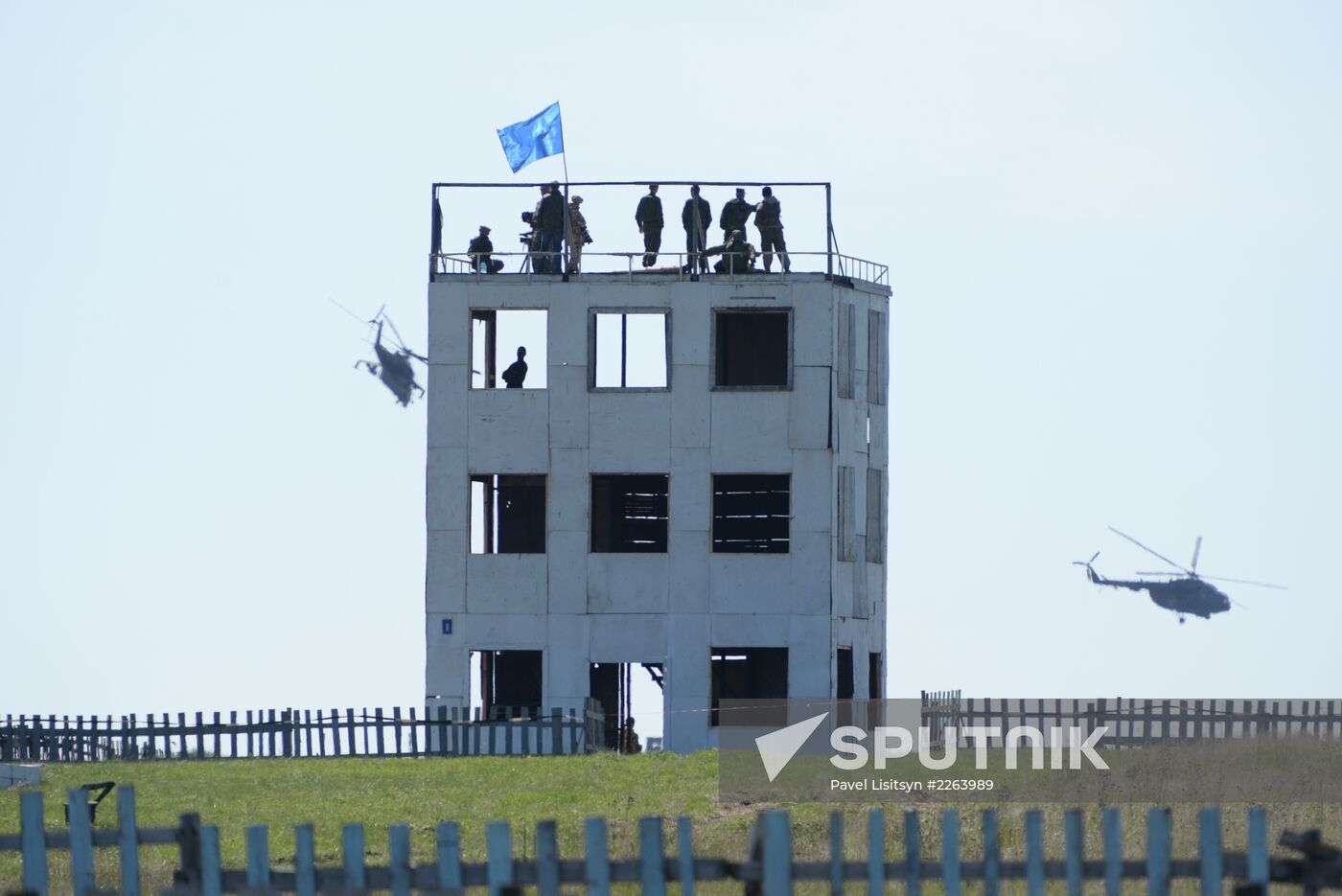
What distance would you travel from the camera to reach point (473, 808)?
24.5 meters

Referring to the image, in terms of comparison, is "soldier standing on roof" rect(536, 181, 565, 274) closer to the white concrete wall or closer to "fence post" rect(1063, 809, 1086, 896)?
the white concrete wall

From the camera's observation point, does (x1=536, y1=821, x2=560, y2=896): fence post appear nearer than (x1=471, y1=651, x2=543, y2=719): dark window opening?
Yes

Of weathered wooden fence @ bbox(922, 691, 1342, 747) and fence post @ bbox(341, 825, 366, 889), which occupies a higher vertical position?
fence post @ bbox(341, 825, 366, 889)

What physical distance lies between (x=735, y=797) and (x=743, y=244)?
18543 millimetres

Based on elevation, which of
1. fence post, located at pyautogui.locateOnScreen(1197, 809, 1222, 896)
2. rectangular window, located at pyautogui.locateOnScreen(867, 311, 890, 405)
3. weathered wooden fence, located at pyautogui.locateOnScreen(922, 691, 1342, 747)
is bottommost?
weathered wooden fence, located at pyautogui.locateOnScreen(922, 691, 1342, 747)

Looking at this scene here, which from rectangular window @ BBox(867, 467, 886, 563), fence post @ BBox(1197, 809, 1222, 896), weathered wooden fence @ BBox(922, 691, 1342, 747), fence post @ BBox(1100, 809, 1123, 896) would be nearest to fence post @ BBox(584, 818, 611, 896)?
fence post @ BBox(1100, 809, 1123, 896)

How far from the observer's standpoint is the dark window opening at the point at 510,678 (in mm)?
41281

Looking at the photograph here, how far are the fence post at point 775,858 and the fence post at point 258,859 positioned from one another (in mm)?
2640

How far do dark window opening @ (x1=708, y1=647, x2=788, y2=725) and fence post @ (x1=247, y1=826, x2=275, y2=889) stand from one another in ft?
93.3

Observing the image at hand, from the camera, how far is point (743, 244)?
4106 cm

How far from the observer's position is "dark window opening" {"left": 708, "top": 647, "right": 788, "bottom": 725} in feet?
134

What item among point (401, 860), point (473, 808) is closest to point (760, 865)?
point (401, 860)

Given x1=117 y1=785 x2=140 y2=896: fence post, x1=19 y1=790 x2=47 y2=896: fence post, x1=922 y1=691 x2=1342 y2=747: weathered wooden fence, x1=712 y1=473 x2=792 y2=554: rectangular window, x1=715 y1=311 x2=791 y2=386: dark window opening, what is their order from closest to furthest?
x1=19 y1=790 x2=47 y2=896: fence post, x1=117 y1=785 x2=140 y2=896: fence post, x1=922 y1=691 x2=1342 y2=747: weathered wooden fence, x1=712 y1=473 x2=792 y2=554: rectangular window, x1=715 y1=311 x2=791 y2=386: dark window opening

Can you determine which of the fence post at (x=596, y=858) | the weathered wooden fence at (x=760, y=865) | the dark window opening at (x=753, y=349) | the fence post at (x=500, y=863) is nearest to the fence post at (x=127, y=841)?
the weathered wooden fence at (x=760, y=865)
